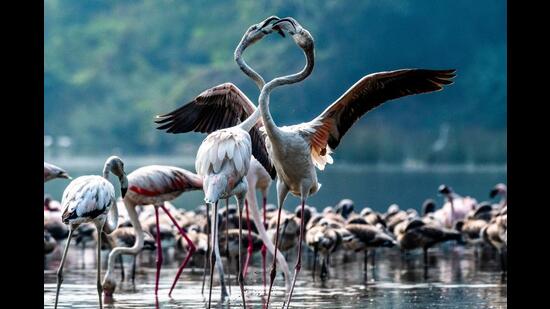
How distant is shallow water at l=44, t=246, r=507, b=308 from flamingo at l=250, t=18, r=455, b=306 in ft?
3.74

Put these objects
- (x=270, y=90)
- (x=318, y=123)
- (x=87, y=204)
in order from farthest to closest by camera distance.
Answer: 1. (x=318, y=123)
2. (x=270, y=90)
3. (x=87, y=204)

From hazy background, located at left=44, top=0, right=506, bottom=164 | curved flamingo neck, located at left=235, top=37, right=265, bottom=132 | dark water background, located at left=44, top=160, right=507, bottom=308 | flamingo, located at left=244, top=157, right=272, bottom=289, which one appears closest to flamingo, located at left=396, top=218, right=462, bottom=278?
dark water background, located at left=44, top=160, right=507, bottom=308

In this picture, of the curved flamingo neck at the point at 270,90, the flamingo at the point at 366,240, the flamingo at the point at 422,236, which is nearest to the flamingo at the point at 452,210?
the flamingo at the point at 422,236

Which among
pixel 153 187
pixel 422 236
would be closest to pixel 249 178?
pixel 153 187

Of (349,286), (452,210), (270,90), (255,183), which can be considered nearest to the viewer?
(270,90)

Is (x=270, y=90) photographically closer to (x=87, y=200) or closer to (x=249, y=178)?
(x=87, y=200)

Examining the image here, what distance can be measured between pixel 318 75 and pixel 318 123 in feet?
271

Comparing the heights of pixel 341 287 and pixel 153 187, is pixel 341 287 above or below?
below

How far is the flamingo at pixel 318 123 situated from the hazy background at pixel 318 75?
7416 centimetres

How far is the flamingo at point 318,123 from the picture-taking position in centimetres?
964

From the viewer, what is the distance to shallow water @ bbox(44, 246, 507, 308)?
1070cm

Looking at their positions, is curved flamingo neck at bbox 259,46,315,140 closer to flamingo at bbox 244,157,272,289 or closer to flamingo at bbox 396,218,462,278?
flamingo at bbox 244,157,272,289

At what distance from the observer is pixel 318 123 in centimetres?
1012

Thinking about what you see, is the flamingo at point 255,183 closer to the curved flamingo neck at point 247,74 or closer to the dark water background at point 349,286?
the dark water background at point 349,286
